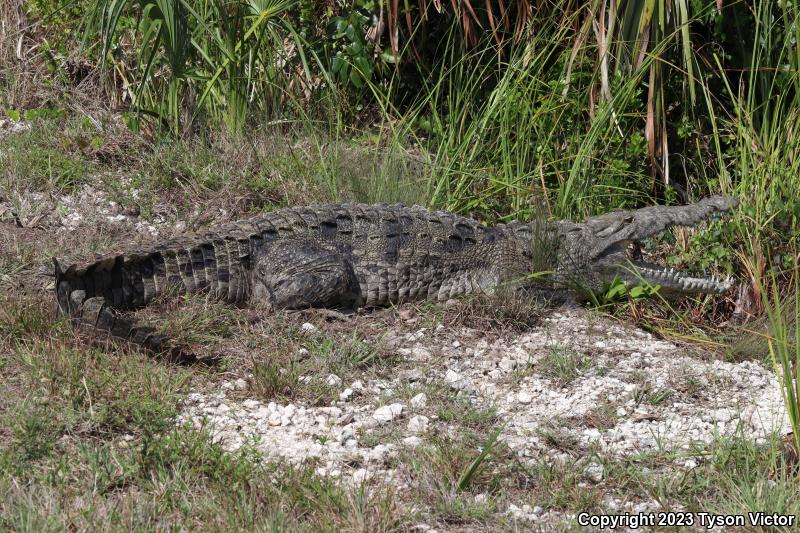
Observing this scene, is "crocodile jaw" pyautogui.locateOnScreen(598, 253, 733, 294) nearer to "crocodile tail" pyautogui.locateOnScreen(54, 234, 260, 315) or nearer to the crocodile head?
the crocodile head

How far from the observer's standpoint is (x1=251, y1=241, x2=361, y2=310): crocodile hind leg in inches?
198

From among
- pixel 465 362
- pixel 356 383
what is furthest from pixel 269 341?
pixel 465 362

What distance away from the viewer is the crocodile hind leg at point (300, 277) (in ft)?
16.5

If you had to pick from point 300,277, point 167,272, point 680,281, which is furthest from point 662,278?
point 167,272

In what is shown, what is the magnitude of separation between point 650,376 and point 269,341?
182 cm

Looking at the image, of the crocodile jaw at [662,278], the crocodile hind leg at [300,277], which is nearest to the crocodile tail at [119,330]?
the crocodile hind leg at [300,277]

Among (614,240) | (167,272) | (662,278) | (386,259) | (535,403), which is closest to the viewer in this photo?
(535,403)

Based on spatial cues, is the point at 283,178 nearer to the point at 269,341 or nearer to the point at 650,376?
the point at 269,341

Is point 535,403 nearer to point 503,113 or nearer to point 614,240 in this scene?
point 614,240

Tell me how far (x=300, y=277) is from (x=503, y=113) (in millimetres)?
1891

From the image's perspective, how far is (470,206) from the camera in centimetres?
592

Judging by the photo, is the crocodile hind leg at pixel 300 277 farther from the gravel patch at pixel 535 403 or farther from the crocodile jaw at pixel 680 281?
the crocodile jaw at pixel 680 281

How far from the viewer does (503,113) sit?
603 cm

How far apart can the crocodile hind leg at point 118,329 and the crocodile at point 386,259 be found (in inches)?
20.3
